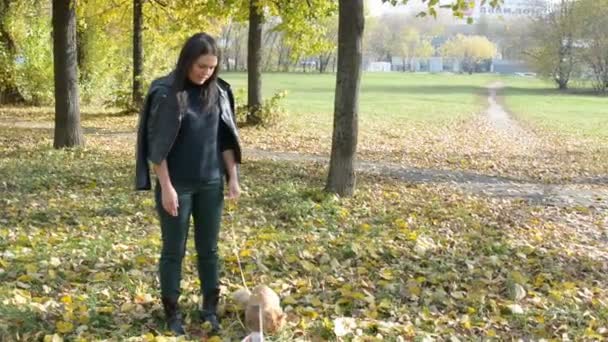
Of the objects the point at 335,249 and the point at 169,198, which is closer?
the point at 169,198

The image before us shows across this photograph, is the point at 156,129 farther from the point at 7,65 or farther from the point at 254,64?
the point at 7,65

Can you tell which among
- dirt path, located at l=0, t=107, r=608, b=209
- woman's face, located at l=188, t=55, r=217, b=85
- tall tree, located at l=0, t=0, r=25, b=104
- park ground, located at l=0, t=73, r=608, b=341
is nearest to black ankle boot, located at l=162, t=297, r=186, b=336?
park ground, located at l=0, t=73, r=608, b=341

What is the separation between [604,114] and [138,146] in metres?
36.2

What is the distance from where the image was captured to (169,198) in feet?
12.3

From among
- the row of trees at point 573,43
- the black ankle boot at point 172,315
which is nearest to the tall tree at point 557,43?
the row of trees at point 573,43

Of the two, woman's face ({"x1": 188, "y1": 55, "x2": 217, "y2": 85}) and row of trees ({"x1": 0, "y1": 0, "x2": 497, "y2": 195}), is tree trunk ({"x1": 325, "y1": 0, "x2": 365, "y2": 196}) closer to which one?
row of trees ({"x1": 0, "y1": 0, "x2": 497, "y2": 195})

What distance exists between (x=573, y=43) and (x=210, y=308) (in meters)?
64.9

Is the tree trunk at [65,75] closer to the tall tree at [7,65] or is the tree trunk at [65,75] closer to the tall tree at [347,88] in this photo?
the tall tree at [347,88]

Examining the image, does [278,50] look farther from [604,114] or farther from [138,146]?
[138,146]

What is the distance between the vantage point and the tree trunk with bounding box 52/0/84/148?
12203mm

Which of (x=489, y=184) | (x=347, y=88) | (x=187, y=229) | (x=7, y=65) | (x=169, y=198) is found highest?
(x=7, y=65)

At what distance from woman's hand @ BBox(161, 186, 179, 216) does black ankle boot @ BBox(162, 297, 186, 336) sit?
2.35ft

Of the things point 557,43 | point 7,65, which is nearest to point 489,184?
point 7,65

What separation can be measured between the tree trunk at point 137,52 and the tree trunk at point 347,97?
13.9 metres
